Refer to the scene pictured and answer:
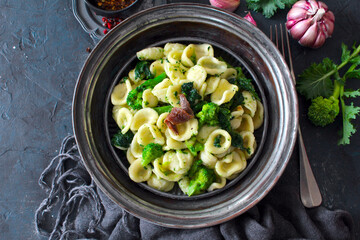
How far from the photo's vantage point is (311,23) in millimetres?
2916

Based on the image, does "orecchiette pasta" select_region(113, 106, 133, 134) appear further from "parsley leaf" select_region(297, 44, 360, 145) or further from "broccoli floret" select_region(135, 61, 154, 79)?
"parsley leaf" select_region(297, 44, 360, 145)

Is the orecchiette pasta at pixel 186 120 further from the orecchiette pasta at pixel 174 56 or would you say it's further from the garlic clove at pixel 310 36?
the garlic clove at pixel 310 36

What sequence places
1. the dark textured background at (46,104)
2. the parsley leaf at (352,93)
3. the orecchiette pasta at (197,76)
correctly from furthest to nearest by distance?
the dark textured background at (46,104), the parsley leaf at (352,93), the orecchiette pasta at (197,76)

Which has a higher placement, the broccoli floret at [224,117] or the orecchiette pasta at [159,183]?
the broccoli floret at [224,117]

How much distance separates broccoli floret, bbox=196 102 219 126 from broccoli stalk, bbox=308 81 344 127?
42.1 inches

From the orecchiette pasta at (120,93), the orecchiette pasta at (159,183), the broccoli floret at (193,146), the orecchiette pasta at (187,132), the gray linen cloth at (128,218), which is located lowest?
the gray linen cloth at (128,218)

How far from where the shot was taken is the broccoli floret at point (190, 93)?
8.21 ft

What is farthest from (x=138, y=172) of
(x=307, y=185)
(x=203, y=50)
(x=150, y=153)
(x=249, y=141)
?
(x=307, y=185)

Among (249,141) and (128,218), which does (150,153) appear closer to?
(128,218)

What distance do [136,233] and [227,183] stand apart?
1000mm

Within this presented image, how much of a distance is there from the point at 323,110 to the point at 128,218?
2.14 m

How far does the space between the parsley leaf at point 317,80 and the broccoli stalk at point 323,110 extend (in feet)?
0.28

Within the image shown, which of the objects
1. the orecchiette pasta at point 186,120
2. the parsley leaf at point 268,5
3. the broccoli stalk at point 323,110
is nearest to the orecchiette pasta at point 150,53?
the orecchiette pasta at point 186,120

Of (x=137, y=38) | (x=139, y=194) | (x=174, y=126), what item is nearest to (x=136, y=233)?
(x=139, y=194)
